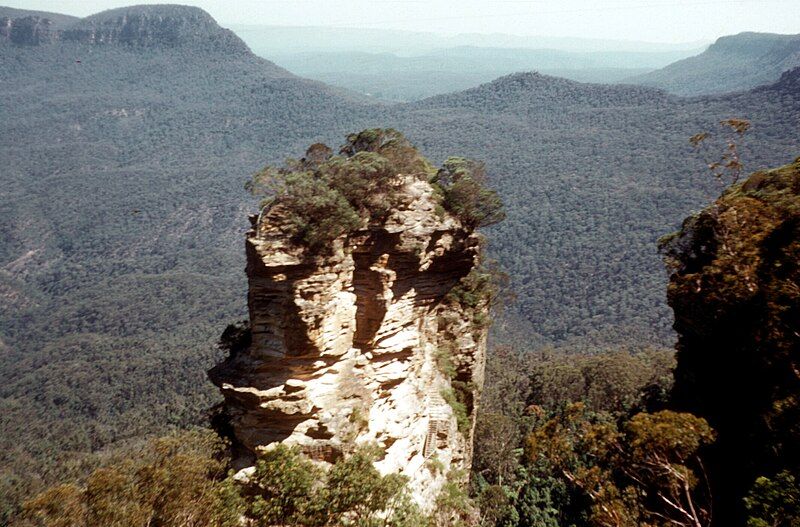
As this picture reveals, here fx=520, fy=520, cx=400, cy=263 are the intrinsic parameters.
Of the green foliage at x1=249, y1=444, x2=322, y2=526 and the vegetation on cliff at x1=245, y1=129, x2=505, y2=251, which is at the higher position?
the vegetation on cliff at x1=245, y1=129, x2=505, y2=251

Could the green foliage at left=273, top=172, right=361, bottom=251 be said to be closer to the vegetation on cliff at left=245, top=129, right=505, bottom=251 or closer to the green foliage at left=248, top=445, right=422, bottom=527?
the vegetation on cliff at left=245, top=129, right=505, bottom=251

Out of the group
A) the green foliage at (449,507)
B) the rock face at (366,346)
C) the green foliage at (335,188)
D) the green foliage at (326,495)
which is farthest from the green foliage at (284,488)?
the green foliage at (335,188)

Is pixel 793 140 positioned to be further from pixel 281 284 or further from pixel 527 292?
pixel 281 284

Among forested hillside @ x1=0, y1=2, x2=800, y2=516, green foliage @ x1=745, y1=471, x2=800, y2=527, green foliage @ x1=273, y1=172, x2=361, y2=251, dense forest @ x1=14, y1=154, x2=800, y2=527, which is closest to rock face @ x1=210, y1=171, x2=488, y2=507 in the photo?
green foliage @ x1=273, y1=172, x2=361, y2=251

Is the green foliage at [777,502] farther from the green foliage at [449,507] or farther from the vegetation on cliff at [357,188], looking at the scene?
the vegetation on cliff at [357,188]

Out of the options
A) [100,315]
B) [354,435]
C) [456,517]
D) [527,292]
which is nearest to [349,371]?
[354,435]

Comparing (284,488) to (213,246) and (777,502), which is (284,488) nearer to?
(777,502)

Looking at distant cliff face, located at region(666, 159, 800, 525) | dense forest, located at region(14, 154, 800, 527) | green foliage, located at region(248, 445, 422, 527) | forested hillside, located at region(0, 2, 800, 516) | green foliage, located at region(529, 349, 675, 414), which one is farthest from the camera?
forested hillside, located at region(0, 2, 800, 516)
